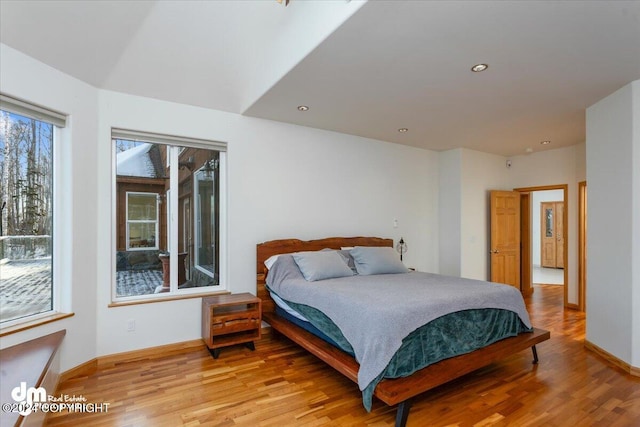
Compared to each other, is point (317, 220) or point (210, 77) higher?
point (210, 77)

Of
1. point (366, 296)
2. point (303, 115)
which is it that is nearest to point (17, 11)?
point (303, 115)

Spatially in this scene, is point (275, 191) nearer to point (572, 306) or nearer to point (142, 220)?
point (142, 220)

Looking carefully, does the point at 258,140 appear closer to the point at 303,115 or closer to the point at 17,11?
the point at 303,115

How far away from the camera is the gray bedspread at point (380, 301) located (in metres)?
2.11

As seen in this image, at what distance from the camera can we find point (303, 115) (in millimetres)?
3781

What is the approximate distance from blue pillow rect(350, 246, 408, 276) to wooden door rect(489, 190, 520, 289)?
2425 mm

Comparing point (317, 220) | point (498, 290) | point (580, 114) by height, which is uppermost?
point (580, 114)

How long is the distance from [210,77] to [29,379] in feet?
9.04

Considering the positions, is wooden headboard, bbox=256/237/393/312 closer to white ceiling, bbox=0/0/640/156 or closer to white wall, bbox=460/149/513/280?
white ceiling, bbox=0/0/640/156

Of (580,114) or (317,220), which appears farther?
(317,220)

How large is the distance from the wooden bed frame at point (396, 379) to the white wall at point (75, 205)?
159 cm

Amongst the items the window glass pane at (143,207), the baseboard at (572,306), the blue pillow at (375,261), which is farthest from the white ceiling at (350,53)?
the baseboard at (572,306)

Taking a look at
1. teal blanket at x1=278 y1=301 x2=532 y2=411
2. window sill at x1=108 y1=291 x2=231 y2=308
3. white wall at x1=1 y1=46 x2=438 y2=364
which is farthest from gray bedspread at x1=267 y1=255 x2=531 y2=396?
white wall at x1=1 y1=46 x2=438 y2=364

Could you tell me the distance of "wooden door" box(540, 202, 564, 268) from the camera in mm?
9109
